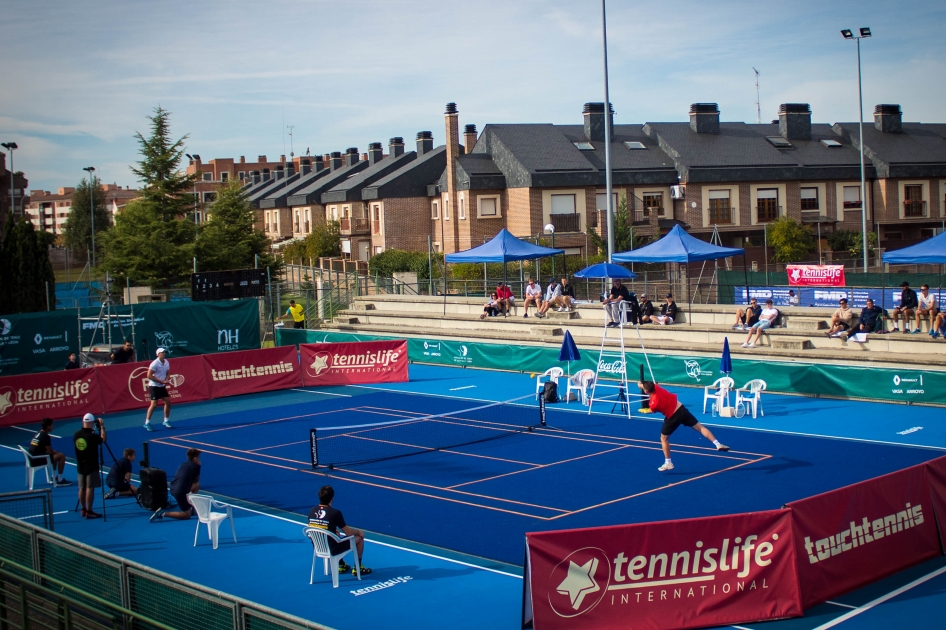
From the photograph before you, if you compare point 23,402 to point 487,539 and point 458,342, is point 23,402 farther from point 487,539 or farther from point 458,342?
point 487,539

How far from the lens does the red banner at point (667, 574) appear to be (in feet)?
31.7

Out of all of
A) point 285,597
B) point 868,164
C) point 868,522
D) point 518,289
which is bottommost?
point 285,597

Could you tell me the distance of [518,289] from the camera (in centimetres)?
4144

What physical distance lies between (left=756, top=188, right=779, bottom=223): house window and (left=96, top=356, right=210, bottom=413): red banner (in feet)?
130

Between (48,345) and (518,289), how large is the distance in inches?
740

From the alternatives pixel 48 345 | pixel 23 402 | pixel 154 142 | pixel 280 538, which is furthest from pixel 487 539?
pixel 154 142

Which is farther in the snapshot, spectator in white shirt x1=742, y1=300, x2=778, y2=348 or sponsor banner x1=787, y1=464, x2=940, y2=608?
spectator in white shirt x1=742, y1=300, x2=778, y2=348

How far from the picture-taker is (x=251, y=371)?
30.0 metres

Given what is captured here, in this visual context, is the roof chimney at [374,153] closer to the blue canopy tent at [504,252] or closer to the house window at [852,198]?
the house window at [852,198]

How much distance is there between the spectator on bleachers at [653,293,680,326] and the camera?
31.4 m

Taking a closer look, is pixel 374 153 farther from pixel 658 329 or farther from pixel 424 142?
pixel 658 329

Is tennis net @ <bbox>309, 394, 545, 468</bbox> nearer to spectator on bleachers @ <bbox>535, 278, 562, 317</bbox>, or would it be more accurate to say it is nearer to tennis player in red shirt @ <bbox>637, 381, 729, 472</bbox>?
tennis player in red shirt @ <bbox>637, 381, 729, 472</bbox>

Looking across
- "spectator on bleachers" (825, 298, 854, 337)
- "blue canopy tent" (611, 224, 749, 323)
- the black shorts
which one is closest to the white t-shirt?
the black shorts

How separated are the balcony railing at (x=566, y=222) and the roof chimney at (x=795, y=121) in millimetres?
17112
